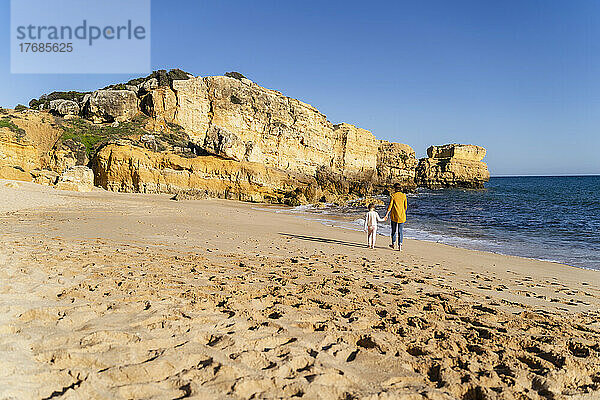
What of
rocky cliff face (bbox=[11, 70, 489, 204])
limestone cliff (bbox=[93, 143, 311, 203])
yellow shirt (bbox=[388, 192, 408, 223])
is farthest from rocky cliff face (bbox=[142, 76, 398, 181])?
yellow shirt (bbox=[388, 192, 408, 223])

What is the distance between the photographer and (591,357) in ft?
8.84

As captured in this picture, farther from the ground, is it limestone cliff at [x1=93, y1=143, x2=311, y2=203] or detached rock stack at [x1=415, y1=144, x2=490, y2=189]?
detached rock stack at [x1=415, y1=144, x2=490, y2=189]

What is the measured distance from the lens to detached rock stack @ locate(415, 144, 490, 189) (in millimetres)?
61388

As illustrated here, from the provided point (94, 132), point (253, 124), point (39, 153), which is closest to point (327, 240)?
point (39, 153)

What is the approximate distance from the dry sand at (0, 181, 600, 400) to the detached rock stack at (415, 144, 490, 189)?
5876 cm

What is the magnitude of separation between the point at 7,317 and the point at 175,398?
2.00 meters

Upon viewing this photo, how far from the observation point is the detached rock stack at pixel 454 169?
61388mm

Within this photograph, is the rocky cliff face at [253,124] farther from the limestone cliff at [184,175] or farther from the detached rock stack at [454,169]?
the detached rock stack at [454,169]

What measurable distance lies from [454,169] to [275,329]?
217 feet

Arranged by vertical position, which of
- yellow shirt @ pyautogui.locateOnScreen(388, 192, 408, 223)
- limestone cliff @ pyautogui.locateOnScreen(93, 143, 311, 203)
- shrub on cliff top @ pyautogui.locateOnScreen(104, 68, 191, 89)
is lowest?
yellow shirt @ pyautogui.locateOnScreen(388, 192, 408, 223)

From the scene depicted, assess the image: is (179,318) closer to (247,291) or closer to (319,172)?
(247,291)

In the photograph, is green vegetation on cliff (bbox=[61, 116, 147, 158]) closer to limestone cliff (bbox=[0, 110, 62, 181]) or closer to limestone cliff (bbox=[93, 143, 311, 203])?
limestone cliff (bbox=[0, 110, 62, 181])

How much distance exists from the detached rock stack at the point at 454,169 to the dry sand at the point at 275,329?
58.8m

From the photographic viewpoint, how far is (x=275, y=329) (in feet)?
9.53
